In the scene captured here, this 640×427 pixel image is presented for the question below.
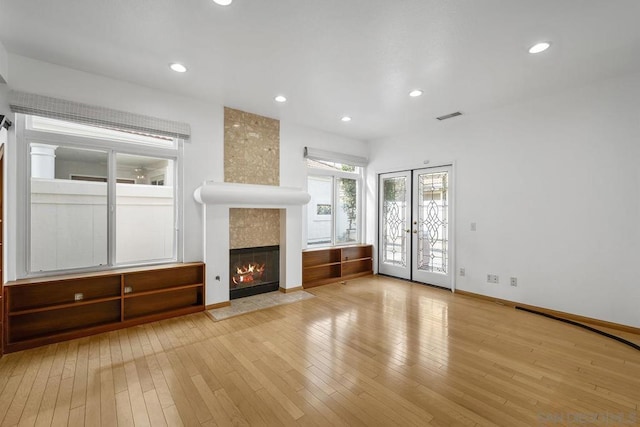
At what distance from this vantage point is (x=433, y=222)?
517 centimetres

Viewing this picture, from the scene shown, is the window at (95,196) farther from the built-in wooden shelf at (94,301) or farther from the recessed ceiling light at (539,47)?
the recessed ceiling light at (539,47)

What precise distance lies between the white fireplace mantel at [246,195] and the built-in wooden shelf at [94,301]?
94 centimetres

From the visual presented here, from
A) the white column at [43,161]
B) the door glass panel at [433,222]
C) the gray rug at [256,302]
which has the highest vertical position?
the white column at [43,161]

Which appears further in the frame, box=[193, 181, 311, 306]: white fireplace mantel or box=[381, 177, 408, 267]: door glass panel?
box=[381, 177, 408, 267]: door glass panel

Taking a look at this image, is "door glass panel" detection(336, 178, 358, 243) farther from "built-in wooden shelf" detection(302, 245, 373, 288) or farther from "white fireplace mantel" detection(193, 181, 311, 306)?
"white fireplace mantel" detection(193, 181, 311, 306)

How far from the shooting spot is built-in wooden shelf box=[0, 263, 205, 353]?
9.36 ft

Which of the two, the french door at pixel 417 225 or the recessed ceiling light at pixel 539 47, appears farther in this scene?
the french door at pixel 417 225

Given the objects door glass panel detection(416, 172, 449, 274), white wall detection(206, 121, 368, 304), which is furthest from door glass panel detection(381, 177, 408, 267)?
white wall detection(206, 121, 368, 304)

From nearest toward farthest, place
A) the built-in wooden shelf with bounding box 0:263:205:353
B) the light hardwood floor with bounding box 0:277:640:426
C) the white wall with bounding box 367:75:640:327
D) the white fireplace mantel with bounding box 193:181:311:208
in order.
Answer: the light hardwood floor with bounding box 0:277:640:426, the built-in wooden shelf with bounding box 0:263:205:353, the white wall with bounding box 367:75:640:327, the white fireplace mantel with bounding box 193:181:311:208

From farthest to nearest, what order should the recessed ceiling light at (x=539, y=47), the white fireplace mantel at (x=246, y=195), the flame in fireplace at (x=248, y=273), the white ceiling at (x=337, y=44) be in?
the flame in fireplace at (x=248, y=273) → the white fireplace mantel at (x=246, y=195) → the recessed ceiling light at (x=539, y=47) → the white ceiling at (x=337, y=44)

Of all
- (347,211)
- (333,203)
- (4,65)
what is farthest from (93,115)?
(347,211)

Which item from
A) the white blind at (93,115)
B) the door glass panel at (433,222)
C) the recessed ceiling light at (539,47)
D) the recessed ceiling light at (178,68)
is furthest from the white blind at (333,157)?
the recessed ceiling light at (539,47)

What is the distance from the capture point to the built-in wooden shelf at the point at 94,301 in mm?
2852

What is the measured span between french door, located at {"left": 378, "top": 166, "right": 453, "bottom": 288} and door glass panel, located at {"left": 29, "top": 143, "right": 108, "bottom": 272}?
4.80 meters
